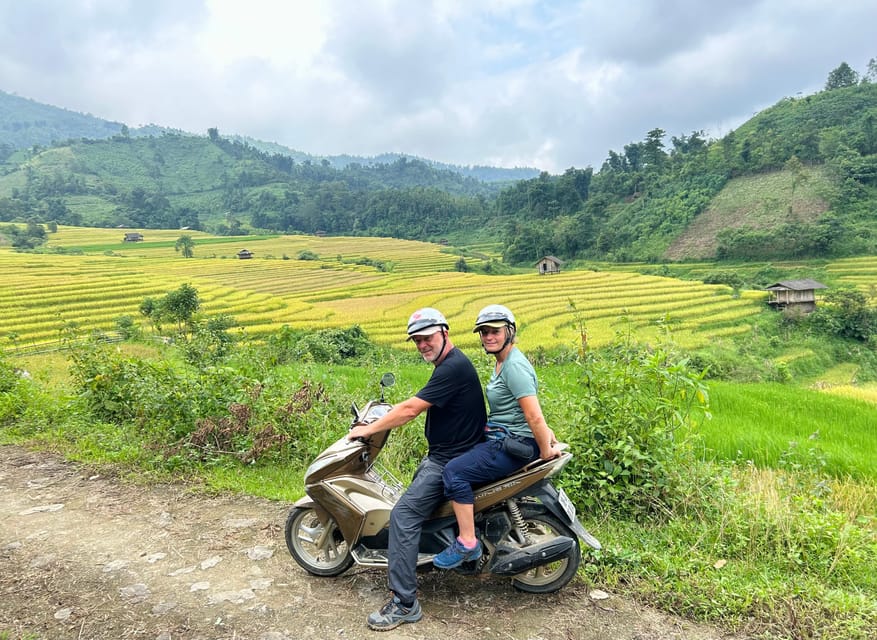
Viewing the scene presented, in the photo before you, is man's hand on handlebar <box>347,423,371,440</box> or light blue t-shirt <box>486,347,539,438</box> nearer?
light blue t-shirt <box>486,347,539,438</box>

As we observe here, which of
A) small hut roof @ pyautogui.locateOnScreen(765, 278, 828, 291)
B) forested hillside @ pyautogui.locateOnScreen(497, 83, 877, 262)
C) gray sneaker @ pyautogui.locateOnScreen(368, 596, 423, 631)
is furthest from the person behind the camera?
forested hillside @ pyautogui.locateOnScreen(497, 83, 877, 262)

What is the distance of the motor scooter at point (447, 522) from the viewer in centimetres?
286

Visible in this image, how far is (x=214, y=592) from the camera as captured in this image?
3.05m

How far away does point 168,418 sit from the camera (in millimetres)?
5465

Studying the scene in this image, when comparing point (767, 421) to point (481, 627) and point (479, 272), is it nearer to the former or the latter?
point (481, 627)

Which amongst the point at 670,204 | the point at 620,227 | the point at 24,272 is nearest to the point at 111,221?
the point at 24,272

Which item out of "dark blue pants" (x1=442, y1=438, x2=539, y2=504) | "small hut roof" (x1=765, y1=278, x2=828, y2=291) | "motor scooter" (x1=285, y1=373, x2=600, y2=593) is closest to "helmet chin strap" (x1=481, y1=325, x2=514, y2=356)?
"dark blue pants" (x1=442, y1=438, x2=539, y2=504)

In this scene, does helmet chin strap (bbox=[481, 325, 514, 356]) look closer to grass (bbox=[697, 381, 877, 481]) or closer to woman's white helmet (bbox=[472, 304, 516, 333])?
woman's white helmet (bbox=[472, 304, 516, 333])

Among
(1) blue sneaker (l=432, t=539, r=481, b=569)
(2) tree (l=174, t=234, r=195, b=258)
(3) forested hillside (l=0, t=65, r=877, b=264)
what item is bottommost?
(1) blue sneaker (l=432, t=539, r=481, b=569)

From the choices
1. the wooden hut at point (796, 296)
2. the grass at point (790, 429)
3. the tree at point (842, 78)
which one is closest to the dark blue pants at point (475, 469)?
the grass at point (790, 429)

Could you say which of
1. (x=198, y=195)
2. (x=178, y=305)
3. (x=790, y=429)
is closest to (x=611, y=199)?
(x=178, y=305)

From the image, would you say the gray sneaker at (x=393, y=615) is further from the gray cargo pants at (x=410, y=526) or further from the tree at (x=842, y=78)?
the tree at (x=842, y=78)

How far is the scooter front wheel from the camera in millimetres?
3215

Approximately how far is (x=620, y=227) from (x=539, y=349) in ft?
132
